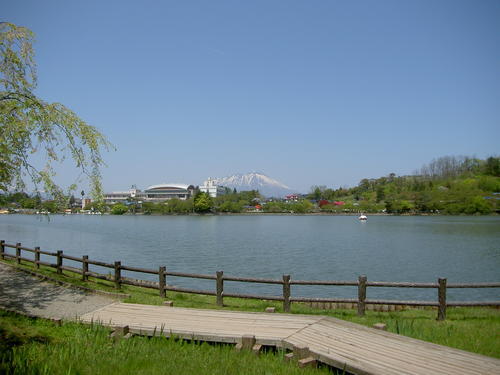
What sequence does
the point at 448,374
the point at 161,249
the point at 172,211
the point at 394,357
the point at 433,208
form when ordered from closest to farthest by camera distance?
the point at 448,374, the point at 394,357, the point at 161,249, the point at 433,208, the point at 172,211

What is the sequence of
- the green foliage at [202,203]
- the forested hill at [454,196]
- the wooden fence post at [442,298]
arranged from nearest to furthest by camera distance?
the wooden fence post at [442,298], the forested hill at [454,196], the green foliage at [202,203]

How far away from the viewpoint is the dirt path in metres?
12.2

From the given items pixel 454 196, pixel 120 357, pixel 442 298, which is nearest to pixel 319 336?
pixel 120 357

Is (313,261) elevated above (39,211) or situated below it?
below

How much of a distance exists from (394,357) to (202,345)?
393cm

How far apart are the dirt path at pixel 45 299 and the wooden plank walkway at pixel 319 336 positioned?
151cm

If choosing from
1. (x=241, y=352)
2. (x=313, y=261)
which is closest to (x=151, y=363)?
(x=241, y=352)

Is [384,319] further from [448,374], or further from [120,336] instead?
[120,336]

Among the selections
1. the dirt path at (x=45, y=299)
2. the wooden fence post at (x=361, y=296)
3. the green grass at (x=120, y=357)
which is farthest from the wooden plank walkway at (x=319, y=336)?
the wooden fence post at (x=361, y=296)

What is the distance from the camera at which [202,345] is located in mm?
8742

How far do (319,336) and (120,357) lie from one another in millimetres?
4136

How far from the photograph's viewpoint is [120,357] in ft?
25.7

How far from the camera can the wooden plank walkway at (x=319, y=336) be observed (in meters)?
7.14

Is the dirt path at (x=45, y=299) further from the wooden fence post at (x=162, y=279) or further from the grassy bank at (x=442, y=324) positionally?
the wooden fence post at (x=162, y=279)
